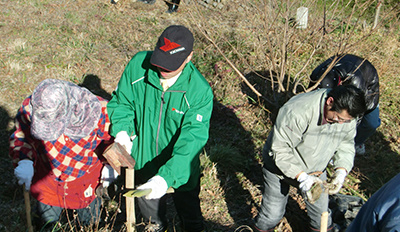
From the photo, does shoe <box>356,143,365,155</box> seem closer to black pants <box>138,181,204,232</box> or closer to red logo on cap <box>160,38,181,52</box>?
black pants <box>138,181,204,232</box>

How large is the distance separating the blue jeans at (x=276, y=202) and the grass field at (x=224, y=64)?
757 millimetres

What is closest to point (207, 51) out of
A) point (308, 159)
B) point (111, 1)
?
point (111, 1)

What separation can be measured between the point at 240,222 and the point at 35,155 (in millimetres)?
2264

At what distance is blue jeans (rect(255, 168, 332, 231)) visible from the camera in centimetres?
311

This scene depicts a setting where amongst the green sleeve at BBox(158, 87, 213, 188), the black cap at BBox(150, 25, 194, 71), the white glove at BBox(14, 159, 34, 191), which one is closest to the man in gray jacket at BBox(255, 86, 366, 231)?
the green sleeve at BBox(158, 87, 213, 188)

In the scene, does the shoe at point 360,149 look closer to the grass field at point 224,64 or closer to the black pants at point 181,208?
the grass field at point 224,64

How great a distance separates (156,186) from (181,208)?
0.79 meters

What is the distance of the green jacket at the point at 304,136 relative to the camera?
2.79 meters

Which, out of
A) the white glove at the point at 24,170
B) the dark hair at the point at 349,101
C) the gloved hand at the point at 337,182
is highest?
the dark hair at the point at 349,101

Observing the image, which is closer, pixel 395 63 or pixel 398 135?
pixel 398 135

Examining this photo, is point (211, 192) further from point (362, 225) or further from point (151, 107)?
point (362, 225)

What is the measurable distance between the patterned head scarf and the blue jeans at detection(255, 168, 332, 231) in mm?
1567

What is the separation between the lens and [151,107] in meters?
2.77

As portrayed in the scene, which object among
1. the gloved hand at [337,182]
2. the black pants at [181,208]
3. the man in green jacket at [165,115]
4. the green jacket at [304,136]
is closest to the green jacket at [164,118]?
the man in green jacket at [165,115]
